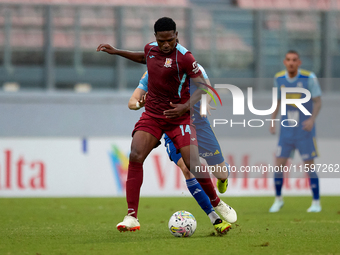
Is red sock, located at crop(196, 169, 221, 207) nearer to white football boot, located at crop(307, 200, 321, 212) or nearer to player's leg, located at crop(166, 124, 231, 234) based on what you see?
player's leg, located at crop(166, 124, 231, 234)

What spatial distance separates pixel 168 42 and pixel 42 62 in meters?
8.25

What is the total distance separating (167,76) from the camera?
5.03 m

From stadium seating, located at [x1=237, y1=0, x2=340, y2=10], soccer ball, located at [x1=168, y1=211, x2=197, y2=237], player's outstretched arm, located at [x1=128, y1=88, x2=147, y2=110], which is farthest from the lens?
stadium seating, located at [x1=237, y1=0, x2=340, y2=10]

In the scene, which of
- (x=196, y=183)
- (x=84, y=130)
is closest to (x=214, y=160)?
(x=196, y=183)

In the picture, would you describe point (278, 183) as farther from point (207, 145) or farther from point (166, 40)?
point (166, 40)

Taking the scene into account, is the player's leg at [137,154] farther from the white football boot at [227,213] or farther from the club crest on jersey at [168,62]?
the white football boot at [227,213]

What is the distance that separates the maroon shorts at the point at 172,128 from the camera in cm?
507

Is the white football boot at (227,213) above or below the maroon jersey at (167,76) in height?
below

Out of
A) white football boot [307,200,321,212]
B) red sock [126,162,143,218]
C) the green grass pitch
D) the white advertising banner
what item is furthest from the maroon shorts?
the white advertising banner

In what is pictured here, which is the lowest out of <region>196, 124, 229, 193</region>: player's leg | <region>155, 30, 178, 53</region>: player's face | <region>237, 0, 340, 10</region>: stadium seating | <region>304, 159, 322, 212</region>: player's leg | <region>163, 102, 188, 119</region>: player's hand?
<region>304, 159, 322, 212</region>: player's leg

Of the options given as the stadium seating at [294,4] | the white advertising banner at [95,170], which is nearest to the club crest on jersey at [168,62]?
the white advertising banner at [95,170]

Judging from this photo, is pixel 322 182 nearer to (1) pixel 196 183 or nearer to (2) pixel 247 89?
(2) pixel 247 89

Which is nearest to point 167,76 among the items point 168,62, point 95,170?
point 168,62

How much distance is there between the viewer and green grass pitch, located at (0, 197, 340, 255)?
431 centimetres
